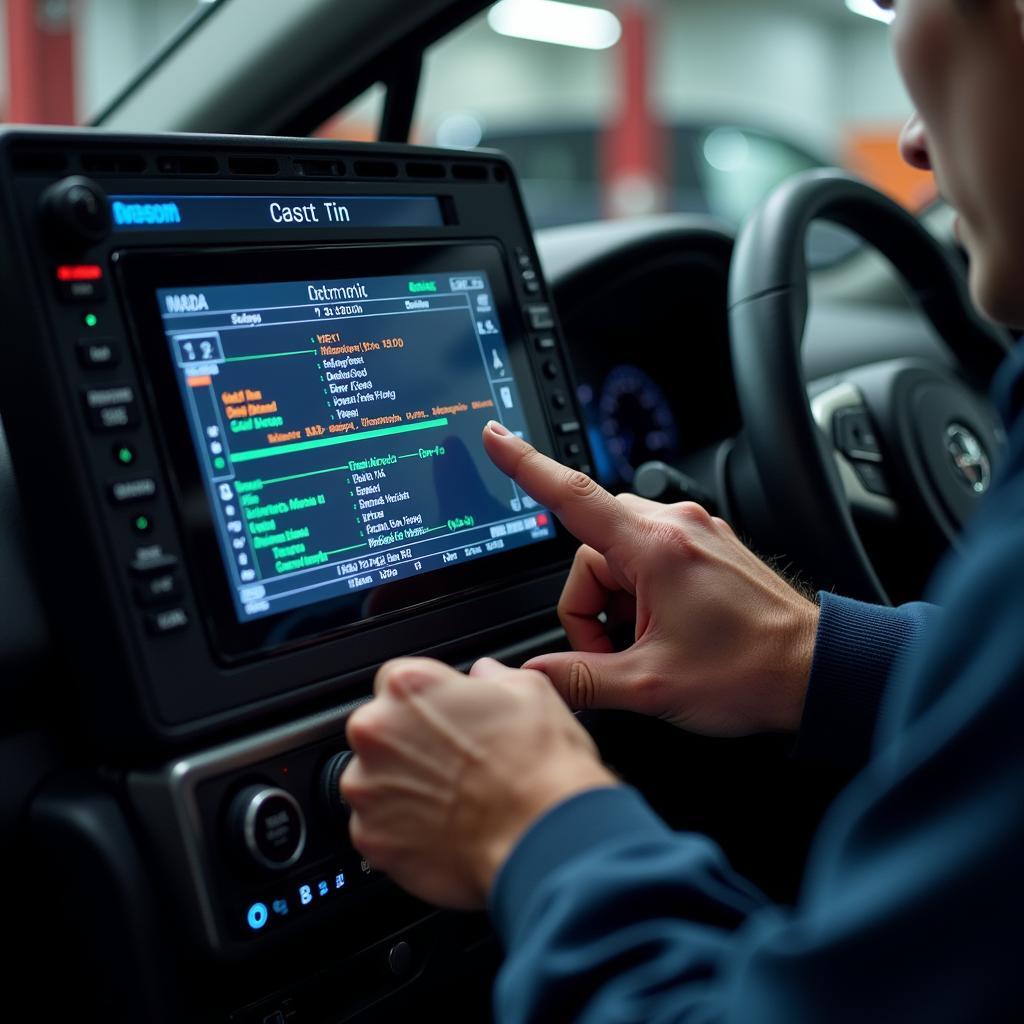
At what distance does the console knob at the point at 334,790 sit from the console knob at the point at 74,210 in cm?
40

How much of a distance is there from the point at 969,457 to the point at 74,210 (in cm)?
110

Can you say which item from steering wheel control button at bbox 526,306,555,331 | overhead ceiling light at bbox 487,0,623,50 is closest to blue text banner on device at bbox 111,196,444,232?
steering wheel control button at bbox 526,306,555,331

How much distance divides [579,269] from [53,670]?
2.79 feet

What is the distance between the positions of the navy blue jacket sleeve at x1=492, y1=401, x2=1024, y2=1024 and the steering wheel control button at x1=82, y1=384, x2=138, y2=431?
1.33 feet

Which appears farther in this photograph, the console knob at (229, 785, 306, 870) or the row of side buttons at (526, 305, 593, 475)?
the row of side buttons at (526, 305, 593, 475)

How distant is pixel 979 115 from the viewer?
2.19 feet

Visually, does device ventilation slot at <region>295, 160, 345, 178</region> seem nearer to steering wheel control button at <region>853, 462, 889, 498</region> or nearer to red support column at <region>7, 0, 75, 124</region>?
steering wheel control button at <region>853, 462, 889, 498</region>

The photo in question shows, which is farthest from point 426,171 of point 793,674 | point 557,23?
point 557,23

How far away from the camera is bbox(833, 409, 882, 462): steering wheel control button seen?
144cm

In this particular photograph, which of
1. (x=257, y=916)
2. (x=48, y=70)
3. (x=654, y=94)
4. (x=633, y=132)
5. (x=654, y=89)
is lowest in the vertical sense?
(x=257, y=916)

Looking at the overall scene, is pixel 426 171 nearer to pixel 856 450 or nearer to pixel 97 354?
pixel 97 354

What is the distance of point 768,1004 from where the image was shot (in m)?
0.53

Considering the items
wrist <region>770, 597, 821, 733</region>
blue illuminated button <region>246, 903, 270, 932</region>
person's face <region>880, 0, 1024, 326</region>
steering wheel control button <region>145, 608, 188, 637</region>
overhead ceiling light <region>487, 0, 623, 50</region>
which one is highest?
overhead ceiling light <region>487, 0, 623, 50</region>

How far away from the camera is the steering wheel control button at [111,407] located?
818 mm
